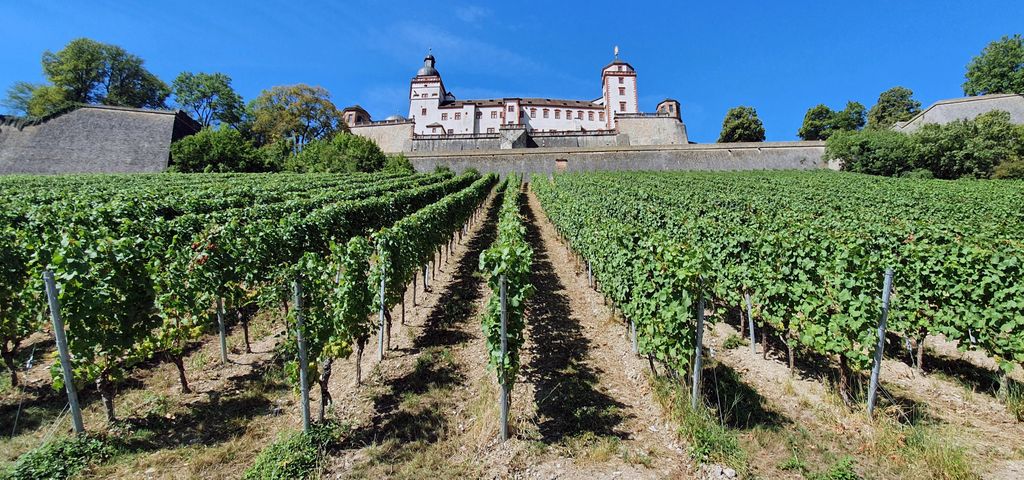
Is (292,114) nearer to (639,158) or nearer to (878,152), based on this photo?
(639,158)

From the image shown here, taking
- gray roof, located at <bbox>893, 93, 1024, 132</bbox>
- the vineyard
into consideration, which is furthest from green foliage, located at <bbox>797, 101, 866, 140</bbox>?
the vineyard

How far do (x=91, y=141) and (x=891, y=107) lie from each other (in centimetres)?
10157

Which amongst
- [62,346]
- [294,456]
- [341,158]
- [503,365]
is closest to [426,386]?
[503,365]

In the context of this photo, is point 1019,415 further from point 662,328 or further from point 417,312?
point 417,312

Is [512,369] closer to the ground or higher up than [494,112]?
closer to the ground

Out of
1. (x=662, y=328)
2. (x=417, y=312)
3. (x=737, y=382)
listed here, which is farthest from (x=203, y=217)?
(x=737, y=382)

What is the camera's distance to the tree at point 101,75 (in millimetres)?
49469

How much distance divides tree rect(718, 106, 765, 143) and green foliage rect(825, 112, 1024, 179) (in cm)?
2087

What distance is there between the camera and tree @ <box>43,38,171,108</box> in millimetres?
49469

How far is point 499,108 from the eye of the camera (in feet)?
239

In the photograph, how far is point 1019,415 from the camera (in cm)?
453

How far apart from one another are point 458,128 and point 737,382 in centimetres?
7020

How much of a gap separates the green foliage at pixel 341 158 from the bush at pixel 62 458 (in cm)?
4055

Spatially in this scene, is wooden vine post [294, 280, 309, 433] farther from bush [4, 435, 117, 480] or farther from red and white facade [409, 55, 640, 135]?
red and white facade [409, 55, 640, 135]
